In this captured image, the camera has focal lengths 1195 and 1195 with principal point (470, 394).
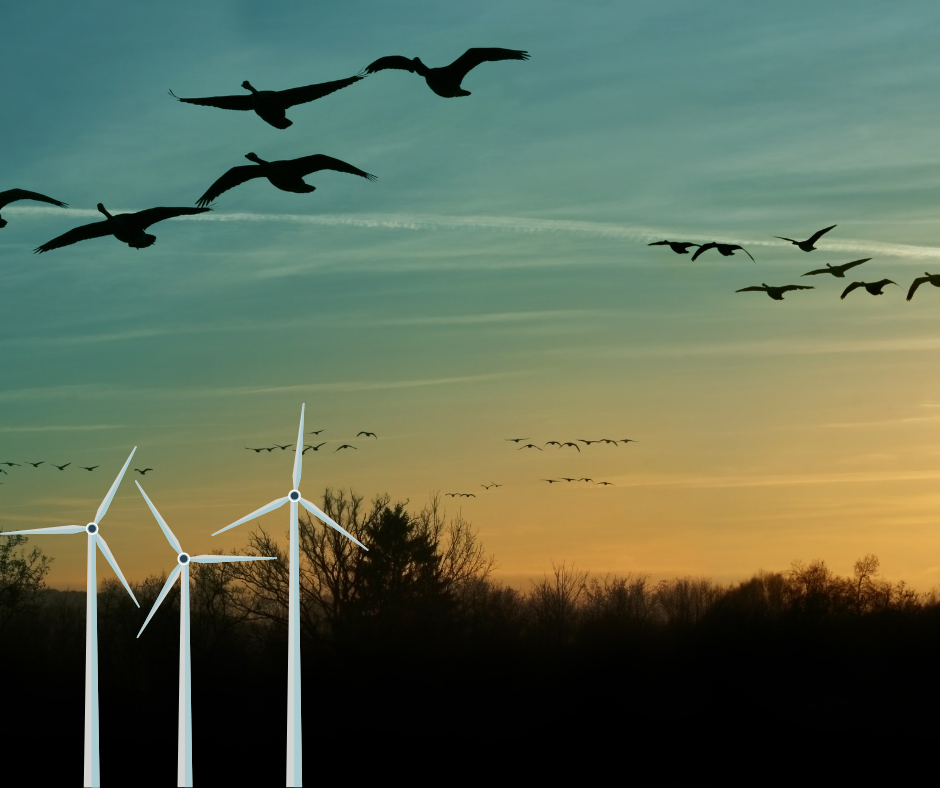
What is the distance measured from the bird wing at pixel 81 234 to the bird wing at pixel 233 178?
10.4 ft

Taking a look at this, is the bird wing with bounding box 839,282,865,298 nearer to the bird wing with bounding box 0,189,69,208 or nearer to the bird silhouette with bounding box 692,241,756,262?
the bird silhouette with bounding box 692,241,756,262

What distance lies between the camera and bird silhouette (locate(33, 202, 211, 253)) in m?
26.2

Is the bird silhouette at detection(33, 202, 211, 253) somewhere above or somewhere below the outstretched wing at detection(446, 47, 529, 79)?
below

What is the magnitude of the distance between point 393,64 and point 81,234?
26.1 feet

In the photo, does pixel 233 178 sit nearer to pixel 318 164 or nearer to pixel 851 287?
pixel 318 164

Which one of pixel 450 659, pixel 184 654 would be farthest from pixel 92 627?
pixel 450 659

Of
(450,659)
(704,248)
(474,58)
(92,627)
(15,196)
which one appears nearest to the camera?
(474,58)

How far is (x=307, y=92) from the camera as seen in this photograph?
2469 cm

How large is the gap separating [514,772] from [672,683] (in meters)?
15.0

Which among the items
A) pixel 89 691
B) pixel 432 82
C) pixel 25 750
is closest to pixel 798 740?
pixel 25 750

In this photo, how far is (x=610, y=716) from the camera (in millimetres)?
89938

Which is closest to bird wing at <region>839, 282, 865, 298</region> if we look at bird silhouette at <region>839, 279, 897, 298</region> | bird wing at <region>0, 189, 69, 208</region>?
bird silhouette at <region>839, 279, 897, 298</region>

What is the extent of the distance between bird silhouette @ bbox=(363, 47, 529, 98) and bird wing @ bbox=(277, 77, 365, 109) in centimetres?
95

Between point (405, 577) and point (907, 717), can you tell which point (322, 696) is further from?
point (907, 717)
